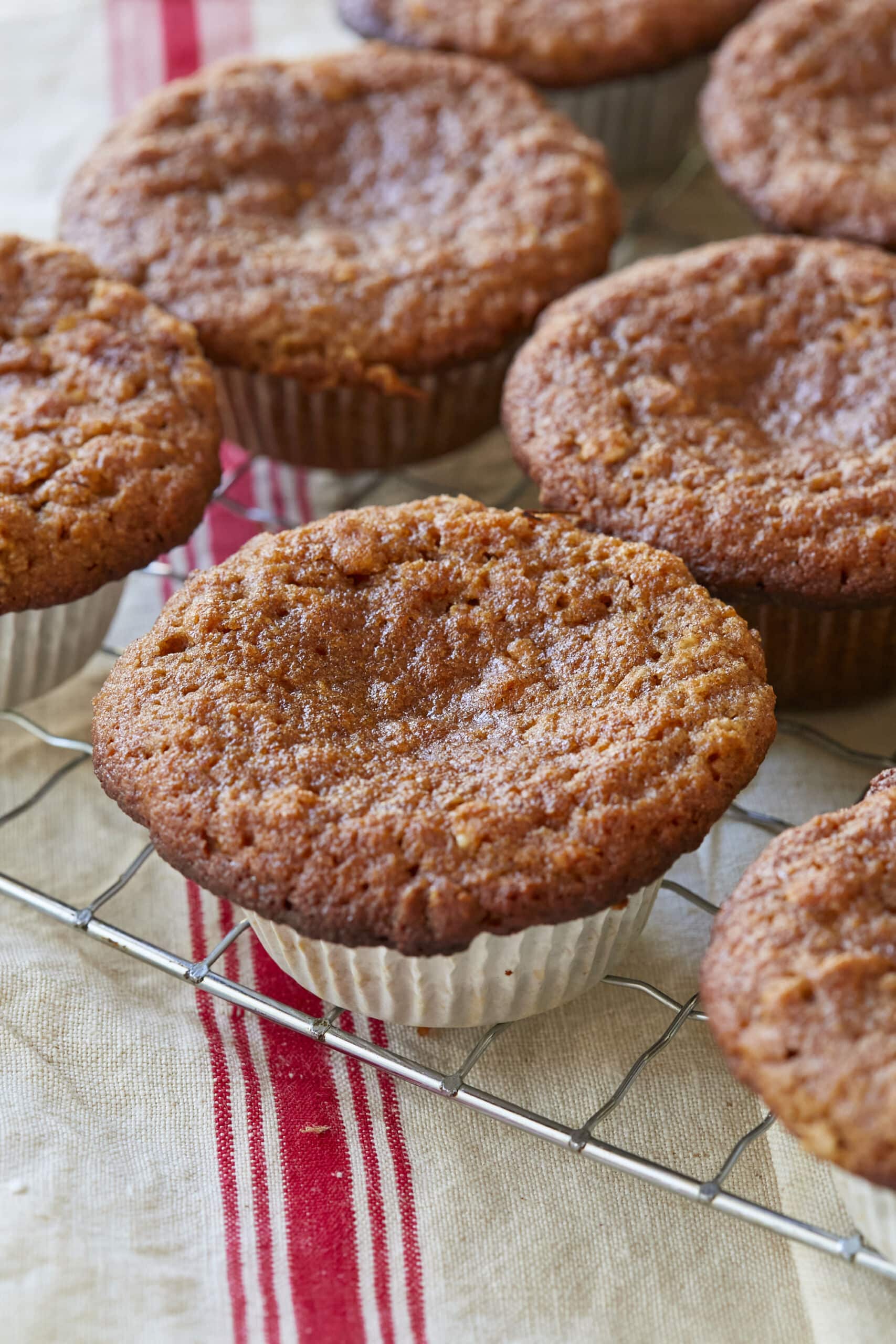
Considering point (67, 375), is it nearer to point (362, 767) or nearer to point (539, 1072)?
point (362, 767)

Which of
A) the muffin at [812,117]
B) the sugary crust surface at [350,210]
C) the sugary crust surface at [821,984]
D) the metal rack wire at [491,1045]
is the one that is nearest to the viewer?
the sugary crust surface at [821,984]

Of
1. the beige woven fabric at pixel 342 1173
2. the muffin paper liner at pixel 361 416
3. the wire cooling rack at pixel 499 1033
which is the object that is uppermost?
the muffin paper liner at pixel 361 416

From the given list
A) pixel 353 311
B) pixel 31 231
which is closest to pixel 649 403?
pixel 353 311

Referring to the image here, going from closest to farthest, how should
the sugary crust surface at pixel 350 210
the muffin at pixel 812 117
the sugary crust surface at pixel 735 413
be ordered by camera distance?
the sugary crust surface at pixel 735 413 → the sugary crust surface at pixel 350 210 → the muffin at pixel 812 117

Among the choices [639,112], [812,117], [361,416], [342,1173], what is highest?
[812,117]

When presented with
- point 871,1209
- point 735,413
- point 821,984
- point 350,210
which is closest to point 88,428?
point 350,210

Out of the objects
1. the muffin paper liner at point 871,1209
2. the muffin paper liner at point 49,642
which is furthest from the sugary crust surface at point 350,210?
the muffin paper liner at point 871,1209

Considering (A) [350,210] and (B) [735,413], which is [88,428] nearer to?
(A) [350,210]

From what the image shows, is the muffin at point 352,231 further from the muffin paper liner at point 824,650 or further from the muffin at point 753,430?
the muffin paper liner at point 824,650
